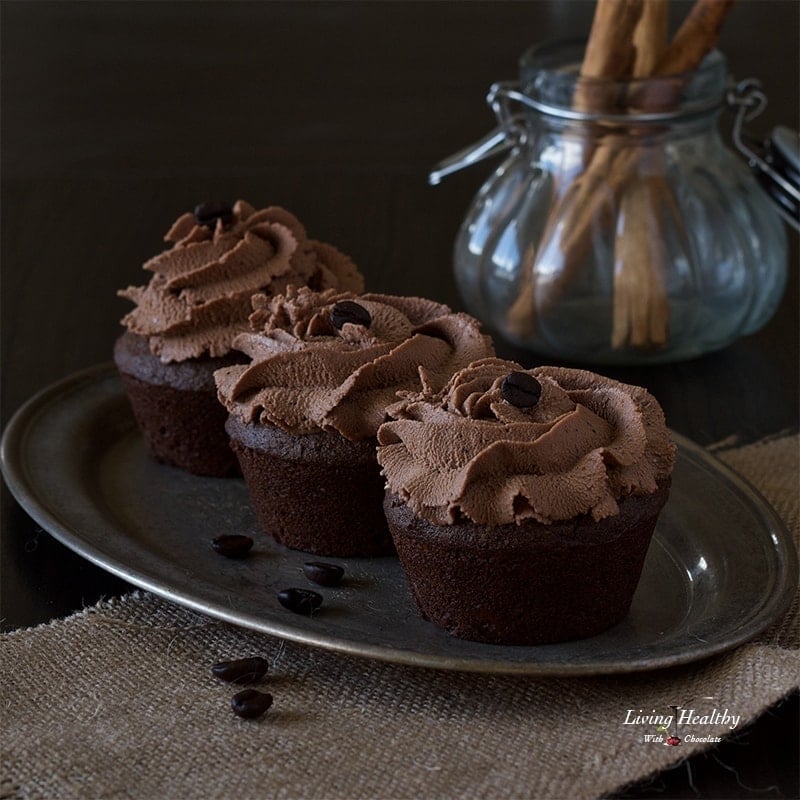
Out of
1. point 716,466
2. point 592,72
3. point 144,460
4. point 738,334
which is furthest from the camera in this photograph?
point 738,334

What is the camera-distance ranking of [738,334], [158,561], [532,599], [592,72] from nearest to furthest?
[532,599]
[158,561]
[592,72]
[738,334]

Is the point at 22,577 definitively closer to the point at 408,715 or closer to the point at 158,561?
the point at 158,561

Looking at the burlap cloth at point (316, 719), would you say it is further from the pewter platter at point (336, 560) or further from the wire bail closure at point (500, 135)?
the wire bail closure at point (500, 135)

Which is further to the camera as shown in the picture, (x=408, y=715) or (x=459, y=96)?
(x=459, y=96)

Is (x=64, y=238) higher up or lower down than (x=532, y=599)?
lower down

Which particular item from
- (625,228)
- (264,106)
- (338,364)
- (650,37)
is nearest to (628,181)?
(625,228)

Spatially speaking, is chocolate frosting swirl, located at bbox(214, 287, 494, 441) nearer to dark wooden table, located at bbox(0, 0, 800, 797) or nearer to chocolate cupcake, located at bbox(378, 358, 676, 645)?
chocolate cupcake, located at bbox(378, 358, 676, 645)

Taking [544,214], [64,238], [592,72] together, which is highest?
[592,72]

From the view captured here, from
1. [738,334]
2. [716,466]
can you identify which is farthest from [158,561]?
[738,334]
